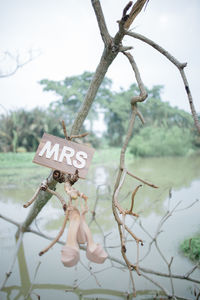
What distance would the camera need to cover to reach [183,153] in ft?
7.02

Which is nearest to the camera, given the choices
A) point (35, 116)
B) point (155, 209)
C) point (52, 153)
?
point (52, 153)

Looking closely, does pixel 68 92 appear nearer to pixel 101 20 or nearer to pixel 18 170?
pixel 18 170

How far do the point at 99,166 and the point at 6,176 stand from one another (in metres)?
0.70

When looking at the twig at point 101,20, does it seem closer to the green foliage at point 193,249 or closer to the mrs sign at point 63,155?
the mrs sign at point 63,155

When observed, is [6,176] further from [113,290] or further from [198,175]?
[198,175]

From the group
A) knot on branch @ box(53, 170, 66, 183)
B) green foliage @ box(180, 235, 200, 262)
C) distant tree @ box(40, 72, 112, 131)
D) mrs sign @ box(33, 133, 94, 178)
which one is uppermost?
distant tree @ box(40, 72, 112, 131)

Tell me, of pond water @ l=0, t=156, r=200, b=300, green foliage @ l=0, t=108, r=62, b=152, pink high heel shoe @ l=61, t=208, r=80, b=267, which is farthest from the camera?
green foliage @ l=0, t=108, r=62, b=152

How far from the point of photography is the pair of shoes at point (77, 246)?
0.21 meters

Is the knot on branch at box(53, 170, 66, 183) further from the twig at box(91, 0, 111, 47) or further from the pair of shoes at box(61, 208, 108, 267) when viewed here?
the twig at box(91, 0, 111, 47)

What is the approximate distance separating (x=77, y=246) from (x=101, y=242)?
35.8 inches

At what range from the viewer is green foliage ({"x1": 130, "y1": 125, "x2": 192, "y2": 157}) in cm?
203

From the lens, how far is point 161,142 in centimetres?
212

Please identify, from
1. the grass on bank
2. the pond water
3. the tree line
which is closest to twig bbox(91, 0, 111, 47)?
the pond water

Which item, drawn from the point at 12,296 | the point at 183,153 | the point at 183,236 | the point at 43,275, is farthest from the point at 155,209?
the point at 183,153
